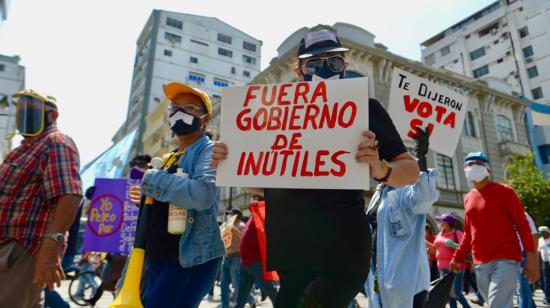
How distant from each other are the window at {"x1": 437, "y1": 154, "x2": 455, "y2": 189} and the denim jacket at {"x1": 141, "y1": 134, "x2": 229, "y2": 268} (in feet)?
78.1

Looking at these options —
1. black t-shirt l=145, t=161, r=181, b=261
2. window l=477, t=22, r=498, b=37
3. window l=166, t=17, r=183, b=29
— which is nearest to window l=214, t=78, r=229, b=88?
window l=166, t=17, r=183, b=29

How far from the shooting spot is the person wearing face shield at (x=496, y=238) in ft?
12.6

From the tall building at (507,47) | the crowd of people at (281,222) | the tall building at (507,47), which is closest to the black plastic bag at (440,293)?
the crowd of people at (281,222)

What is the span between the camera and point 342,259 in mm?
1717

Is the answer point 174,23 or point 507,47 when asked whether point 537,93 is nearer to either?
point 507,47

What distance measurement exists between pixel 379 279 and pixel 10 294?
2.62 meters

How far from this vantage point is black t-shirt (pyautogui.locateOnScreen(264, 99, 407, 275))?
5.68ft

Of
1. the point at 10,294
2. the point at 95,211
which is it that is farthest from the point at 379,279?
the point at 95,211

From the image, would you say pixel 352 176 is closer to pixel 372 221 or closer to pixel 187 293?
pixel 187 293

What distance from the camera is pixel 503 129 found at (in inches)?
1144

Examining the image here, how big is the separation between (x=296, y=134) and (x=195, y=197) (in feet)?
2.83

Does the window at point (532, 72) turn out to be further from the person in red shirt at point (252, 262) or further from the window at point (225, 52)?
the person in red shirt at point (252, 262)

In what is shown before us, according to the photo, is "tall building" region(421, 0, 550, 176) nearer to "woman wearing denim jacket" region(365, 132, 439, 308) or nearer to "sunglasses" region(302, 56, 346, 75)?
"woman wearing denim jacket" region(365, 132, 439, 308)

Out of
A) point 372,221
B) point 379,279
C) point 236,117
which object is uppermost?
point 236,117
